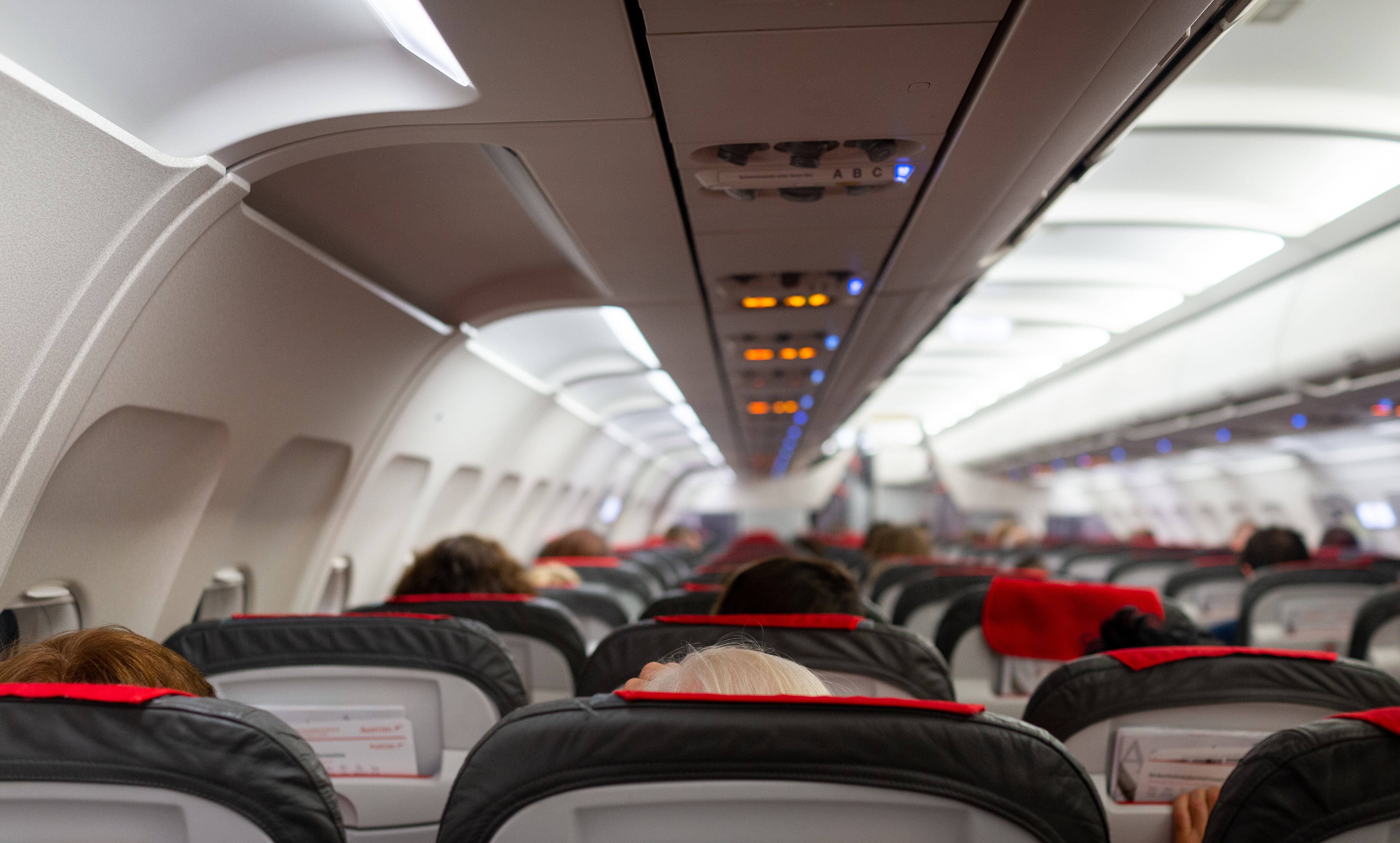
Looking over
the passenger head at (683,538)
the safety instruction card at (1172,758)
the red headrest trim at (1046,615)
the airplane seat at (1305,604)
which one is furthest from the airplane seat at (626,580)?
the passenger head at (683,538)

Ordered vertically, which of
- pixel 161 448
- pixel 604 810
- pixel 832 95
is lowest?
pixel 604 810

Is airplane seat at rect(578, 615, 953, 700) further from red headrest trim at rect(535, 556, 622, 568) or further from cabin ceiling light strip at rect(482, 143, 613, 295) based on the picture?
red headrest trim at rect(535, 556, 622, 568)

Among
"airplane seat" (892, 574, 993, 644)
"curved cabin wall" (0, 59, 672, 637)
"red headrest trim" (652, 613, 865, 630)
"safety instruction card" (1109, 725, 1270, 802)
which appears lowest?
"safety instruction card" (1109, 725, 1270, 802)

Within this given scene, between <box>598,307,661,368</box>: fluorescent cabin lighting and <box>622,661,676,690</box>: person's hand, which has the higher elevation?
<box>598,307,661,368</box>: fluorescent cabin lighting

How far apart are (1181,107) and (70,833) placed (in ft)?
17.3

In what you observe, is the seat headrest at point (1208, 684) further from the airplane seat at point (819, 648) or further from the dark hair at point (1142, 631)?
the dark hair at point (1142, 631)

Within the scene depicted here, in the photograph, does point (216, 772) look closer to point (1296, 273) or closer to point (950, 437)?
point (1296, 273)

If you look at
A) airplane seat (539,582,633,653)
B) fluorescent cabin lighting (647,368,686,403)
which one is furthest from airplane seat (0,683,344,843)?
fluorescent cabin lighting (647,368,686,403)

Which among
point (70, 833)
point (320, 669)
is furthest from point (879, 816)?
point (320, 669)

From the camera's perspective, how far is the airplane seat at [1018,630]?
13.3 ft

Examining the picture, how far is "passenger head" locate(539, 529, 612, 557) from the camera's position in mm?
8891

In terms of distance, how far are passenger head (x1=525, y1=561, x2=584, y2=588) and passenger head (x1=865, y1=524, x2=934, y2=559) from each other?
13.6 ft

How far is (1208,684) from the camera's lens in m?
2.39

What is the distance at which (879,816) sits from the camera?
4.72 feet
